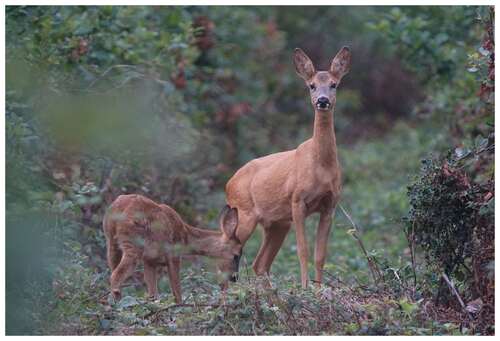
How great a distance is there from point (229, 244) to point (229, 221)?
0.18 m

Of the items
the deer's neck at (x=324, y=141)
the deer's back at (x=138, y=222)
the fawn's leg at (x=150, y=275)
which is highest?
the deer's neck at (x=324, y=141)

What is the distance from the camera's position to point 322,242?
853cm

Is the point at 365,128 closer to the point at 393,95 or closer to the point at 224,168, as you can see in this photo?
the point at 393,95

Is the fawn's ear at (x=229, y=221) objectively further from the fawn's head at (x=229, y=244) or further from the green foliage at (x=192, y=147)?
the green foliage at (x=192, y=147)

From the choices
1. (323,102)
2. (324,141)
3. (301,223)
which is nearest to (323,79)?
(323,102)

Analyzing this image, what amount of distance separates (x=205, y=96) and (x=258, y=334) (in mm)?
8501

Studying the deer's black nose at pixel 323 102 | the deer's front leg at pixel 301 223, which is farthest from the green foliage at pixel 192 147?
the deer's black nose at pixel 323 102

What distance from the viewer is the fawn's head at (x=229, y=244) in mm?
8688

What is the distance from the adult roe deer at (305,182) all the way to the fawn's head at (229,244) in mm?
96

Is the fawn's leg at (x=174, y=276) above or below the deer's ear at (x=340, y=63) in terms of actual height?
below

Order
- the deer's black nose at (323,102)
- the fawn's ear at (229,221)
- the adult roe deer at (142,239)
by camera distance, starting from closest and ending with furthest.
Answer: the adult roe deer at (142,239) < the deer's black nose at (323,102) < the fawn's ear at (229,221)

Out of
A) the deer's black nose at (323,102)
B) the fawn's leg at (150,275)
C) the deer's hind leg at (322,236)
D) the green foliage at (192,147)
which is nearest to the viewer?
the green foliage at (192,147)

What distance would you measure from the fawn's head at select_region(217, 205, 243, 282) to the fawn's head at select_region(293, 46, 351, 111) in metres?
1.09

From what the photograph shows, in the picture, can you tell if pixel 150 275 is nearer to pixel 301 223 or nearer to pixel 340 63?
pixel 301 223
